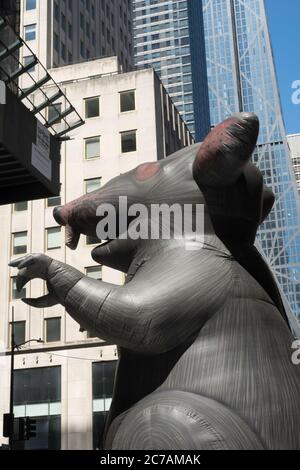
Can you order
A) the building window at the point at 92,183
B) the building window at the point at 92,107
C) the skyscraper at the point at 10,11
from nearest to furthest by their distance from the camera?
the skyscraper at the point at 10,11
the building window at the point at 92,183
the building window at the point at 92,107

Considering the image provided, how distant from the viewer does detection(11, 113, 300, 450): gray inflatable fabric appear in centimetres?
→ 285

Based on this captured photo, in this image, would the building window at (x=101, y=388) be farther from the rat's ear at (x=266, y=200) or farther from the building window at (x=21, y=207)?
the rat's ear at (x=266, y=200)

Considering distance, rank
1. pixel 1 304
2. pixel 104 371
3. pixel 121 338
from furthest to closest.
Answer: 1. pixel 1 304
2. pixel 104 371
3. pixel 121 338

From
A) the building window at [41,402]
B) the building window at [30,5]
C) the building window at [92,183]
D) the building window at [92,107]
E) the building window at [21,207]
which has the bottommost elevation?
the building window at [41,402]

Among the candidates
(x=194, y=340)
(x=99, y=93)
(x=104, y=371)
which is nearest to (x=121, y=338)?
(x=194, y=340)

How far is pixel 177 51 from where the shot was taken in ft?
370

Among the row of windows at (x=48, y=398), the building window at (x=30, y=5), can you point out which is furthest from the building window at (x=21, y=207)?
the building window at (x=30, y=5)

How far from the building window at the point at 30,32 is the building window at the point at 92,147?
1247cm

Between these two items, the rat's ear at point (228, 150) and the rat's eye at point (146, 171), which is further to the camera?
the rat's eye at point (146, 171)

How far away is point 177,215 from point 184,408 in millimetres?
1081

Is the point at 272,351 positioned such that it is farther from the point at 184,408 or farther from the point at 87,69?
the point at 87,69

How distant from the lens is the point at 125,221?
3.62 metres

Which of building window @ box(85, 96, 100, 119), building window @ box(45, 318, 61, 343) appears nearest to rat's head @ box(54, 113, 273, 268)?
building window @ box(45, 318, 61, 343)

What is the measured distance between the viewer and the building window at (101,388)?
25.9m
